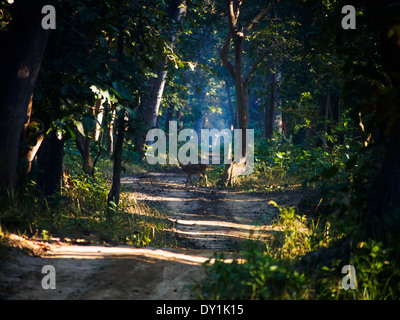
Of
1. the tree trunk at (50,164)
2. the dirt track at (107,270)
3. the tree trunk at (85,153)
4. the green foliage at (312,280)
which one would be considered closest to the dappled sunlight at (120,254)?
the dirt track at (107,270)

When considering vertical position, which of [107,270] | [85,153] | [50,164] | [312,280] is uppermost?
[85,153]

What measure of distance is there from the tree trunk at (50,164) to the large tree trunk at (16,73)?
2876 mm

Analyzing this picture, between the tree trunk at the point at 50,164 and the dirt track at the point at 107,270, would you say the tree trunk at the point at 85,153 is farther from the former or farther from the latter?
the dirt track at the point at 107,270

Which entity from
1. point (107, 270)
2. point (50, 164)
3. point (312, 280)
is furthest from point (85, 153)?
point (312, 280)

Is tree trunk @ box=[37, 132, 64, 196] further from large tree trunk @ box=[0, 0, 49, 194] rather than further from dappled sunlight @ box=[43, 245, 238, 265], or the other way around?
dappled sunlight @ box=[43, 245, 238, 265]

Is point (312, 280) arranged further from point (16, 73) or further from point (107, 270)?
point (16, 73)

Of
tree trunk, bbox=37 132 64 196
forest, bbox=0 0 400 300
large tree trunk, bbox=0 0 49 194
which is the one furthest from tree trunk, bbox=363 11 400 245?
tree trunk, bbox=37 132 64 196

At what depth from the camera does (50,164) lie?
1000 centimetres

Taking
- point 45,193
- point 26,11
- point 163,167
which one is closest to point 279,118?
point 163,167

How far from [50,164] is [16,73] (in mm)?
3577

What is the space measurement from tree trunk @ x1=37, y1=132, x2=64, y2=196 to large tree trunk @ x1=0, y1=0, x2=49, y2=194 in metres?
2.88

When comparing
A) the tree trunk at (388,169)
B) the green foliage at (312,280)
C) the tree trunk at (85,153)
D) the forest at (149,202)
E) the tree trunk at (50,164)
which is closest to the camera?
the green foliage at (312,280)

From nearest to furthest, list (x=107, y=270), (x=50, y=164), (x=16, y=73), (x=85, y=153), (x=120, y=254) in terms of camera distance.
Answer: (x=107, y=270) < (x=120, y=254) < (x=16, y=73) < (x=50, y=164) < (x=85, y=153)

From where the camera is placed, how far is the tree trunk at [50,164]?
988cm
